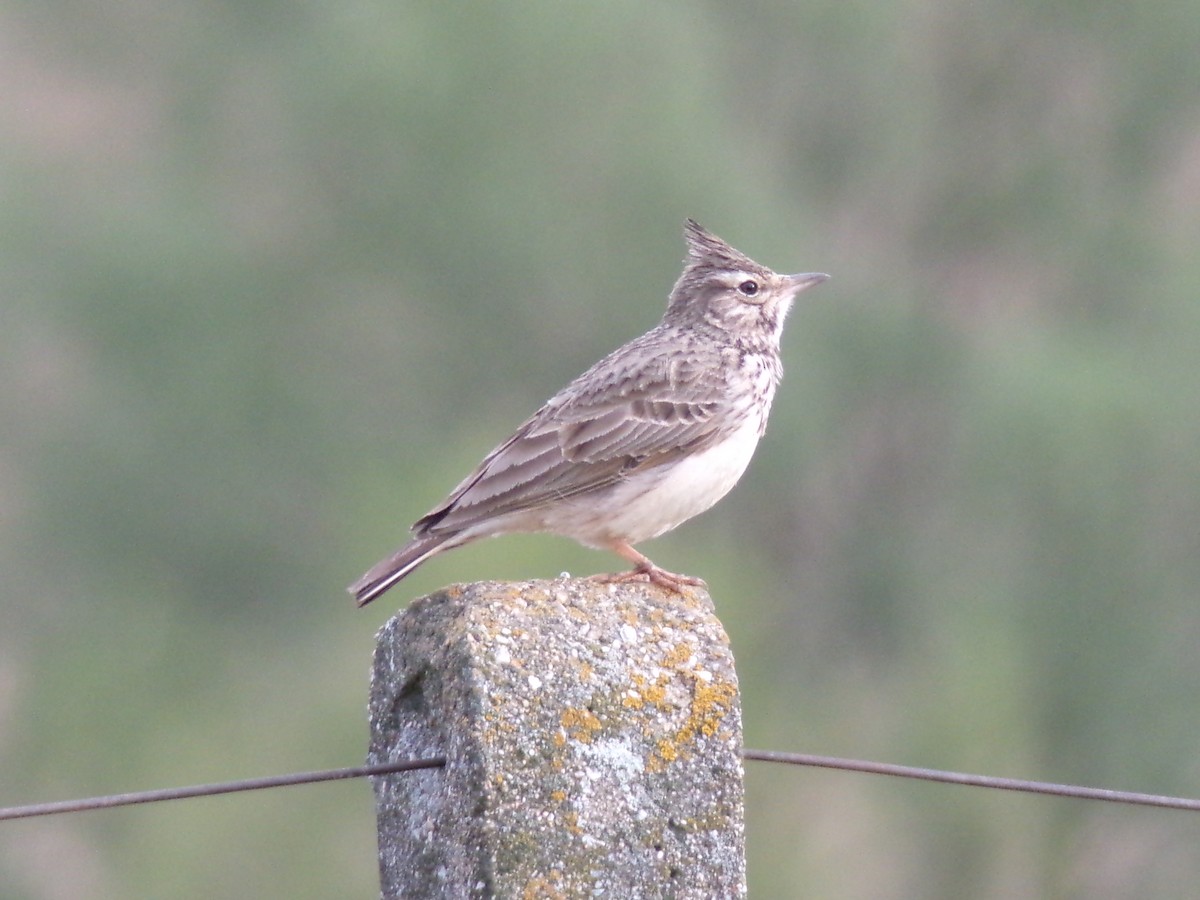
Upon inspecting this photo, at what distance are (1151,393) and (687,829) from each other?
52.3 feet

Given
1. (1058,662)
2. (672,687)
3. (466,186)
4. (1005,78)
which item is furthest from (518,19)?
(672,687)

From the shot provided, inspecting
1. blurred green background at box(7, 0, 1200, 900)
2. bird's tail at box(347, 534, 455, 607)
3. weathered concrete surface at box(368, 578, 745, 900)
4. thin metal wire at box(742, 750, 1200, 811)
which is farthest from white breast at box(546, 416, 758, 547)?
blurred green background at box(7, 0, 1200, 900)

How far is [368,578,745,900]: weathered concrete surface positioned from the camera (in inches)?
143

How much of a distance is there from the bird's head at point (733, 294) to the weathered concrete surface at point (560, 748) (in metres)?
4.27

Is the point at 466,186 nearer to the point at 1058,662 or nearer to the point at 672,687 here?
the point at 1058,662

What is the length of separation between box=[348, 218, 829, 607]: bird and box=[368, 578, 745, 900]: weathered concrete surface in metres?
2.20

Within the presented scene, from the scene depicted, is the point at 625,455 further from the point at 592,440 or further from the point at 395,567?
the point at 395,567

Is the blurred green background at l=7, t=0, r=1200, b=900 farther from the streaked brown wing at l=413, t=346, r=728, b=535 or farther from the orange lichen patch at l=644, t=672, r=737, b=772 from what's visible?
the orange lichen patch at l=644, t=672, r=737, b=772

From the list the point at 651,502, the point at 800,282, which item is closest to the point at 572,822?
the point at 651,502

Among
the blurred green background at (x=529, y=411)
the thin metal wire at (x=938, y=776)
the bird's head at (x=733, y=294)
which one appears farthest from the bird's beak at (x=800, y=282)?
the blurred green background at (x=529, y=411)

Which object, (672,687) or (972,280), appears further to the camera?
(972,280)

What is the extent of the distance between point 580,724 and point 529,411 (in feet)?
53.9

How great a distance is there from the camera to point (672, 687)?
12.5 ft

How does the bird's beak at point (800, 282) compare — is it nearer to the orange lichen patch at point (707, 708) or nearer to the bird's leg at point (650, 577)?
the bird's leg at point (650, 577)
